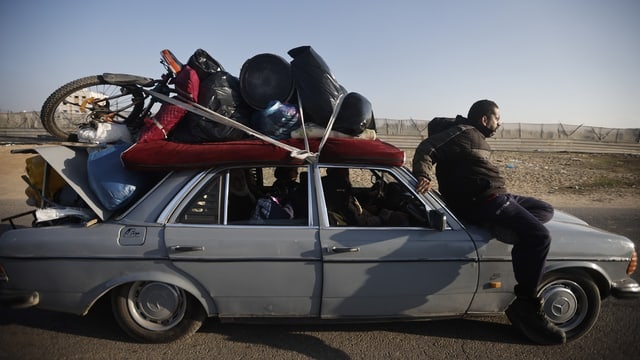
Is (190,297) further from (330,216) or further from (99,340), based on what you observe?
(330,216)

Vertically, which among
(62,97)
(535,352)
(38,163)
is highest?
(62,97)

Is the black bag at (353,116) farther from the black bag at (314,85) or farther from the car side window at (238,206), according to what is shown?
the car side window at (238,206)

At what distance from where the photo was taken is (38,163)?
10.1 feet

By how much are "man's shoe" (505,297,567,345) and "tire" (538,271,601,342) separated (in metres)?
0.12

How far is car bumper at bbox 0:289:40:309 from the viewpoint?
265 centimetres

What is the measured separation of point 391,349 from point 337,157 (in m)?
1.56

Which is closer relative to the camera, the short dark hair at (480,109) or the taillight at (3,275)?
the taillight at (3,275)

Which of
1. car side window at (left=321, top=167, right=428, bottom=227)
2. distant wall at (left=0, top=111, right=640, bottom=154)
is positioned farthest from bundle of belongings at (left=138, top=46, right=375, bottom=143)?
distant wall at (left=0, top=111, right=640, bottom=154)

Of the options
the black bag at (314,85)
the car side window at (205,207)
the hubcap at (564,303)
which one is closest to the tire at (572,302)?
the hubcap at (564,303)

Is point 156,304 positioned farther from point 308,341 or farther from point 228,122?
point 228,122

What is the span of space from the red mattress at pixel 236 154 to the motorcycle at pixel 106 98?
830mm

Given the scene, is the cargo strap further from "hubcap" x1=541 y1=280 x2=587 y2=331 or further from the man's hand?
"hubcap" x1=541 y1=280 x2=587 y2=331

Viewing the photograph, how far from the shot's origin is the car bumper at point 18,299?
265 cm

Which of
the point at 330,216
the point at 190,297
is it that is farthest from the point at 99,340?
the point at 330,216
